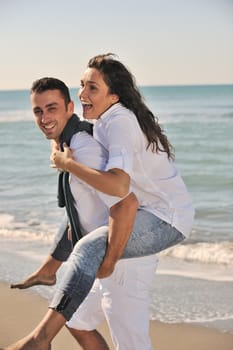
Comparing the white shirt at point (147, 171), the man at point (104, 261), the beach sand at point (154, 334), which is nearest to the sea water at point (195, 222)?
the beach sand at point (154, 334)

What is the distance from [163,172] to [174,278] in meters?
2.15

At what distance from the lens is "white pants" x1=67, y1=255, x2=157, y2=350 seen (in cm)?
228

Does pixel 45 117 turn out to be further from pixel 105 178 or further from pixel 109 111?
pixel 105 178

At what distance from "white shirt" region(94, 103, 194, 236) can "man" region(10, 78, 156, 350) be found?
0.29 ft

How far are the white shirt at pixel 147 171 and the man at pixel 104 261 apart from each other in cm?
9

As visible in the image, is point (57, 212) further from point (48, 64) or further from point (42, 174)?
point (48, 64)

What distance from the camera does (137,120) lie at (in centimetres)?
221

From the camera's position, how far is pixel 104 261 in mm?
2123

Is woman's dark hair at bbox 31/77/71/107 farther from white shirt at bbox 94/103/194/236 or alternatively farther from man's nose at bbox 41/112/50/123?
white shirt at bbox 94/103/194/236

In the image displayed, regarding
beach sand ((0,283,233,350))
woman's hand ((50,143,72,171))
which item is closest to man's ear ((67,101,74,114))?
woman's hand ((50,143,72,171))

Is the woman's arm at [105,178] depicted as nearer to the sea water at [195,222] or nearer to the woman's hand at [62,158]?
the woman's hand at [62,158]

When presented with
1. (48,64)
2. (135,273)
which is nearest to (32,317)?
(135,273)

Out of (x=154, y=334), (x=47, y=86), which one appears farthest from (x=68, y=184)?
(x=154, y=334)

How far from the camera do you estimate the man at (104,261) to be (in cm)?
214
